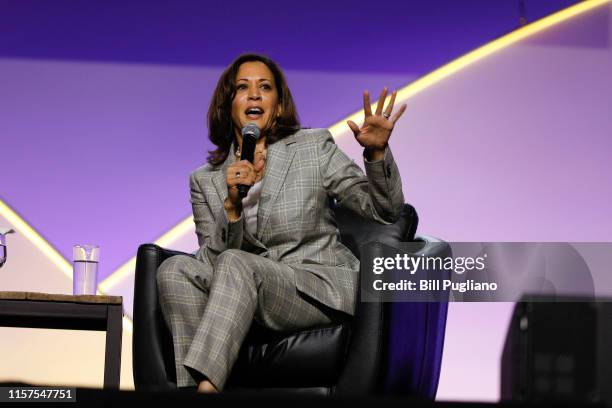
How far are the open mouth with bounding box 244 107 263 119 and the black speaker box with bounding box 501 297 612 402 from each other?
1.05 meters

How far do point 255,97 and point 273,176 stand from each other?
0.24m

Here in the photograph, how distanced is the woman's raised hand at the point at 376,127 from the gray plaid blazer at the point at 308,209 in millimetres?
48

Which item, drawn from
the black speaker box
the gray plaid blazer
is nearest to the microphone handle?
the gray plaid blazer

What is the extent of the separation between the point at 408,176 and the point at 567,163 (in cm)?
56

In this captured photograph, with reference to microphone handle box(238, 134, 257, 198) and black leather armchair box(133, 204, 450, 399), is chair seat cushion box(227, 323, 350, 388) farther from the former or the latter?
microphone handle box(238, 134, 257, 198)

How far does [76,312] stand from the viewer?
219 cm

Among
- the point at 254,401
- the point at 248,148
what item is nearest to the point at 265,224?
the point at 248,148

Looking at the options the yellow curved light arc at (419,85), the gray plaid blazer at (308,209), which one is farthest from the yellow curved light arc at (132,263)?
the gray plaid blazer at (308,209)

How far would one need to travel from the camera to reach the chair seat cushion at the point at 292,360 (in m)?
1.91

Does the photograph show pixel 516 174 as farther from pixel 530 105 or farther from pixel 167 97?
pixel 167 97

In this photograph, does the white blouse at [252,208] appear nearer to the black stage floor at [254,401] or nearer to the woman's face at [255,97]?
the woman's face at [255,97]

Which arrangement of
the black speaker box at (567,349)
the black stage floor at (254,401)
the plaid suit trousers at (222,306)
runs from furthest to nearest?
the black speaker box at (567,349), the plaid suit trousers at (222,306), the black stage floor at (254,401)

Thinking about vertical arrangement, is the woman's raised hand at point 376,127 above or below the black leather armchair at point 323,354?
above

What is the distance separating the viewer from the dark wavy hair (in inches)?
90.1
